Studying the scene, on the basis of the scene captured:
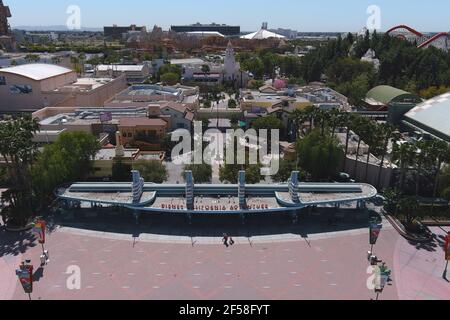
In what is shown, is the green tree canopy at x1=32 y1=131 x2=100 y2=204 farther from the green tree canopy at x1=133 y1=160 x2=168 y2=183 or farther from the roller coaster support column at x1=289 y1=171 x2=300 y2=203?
the roller coaster support column at x1=289 y1=171 x2=300 y2=203

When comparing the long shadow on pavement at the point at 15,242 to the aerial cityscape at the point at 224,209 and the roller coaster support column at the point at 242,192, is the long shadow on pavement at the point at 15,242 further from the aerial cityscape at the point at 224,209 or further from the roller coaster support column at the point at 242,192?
the roller coaster support column at the point at 242,192

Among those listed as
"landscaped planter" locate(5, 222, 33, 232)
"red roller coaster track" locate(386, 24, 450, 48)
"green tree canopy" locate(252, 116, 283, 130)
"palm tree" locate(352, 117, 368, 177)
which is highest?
"red roller coaster track" locate(386, 24, 450, 48)

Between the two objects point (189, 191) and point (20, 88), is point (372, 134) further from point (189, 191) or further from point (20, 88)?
point (20, 88)

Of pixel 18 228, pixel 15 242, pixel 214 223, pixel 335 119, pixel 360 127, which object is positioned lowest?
pixel 214 223

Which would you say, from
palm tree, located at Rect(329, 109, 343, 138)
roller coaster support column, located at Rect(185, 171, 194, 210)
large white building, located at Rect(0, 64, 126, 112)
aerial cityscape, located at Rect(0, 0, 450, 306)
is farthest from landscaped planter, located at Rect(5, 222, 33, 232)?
large white building, located at Rect(0, 64, 126, 112)

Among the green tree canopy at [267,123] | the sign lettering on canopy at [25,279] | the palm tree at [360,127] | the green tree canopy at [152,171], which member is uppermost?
the palm tree at [360,127]

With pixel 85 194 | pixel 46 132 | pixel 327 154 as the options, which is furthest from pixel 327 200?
pixel 46 132

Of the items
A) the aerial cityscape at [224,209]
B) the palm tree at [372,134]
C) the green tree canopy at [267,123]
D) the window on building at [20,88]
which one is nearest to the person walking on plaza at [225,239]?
the aerial cityscape at [224,209]

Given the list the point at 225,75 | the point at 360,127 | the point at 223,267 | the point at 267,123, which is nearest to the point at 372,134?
the point at 360,127

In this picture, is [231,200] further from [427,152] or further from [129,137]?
[129,137]
